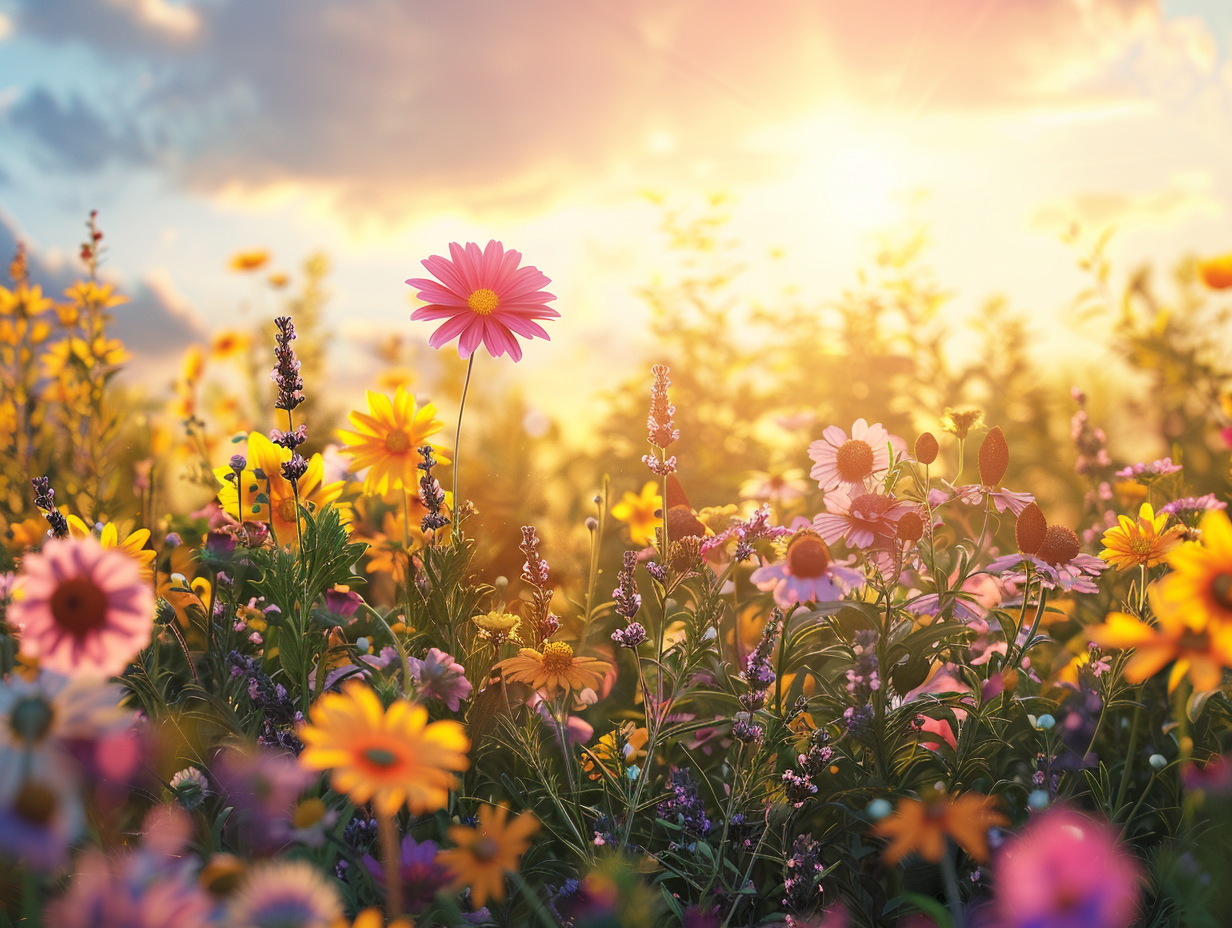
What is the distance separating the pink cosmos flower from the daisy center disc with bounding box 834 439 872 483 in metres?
0.53

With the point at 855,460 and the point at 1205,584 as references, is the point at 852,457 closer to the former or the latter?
the point at 855,460

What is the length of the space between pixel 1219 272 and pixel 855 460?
79 cm

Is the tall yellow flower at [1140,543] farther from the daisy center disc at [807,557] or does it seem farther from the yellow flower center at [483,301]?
the yellow flower center at [483,301]

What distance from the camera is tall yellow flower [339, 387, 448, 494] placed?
1.48 m

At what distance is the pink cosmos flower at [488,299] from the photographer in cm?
131

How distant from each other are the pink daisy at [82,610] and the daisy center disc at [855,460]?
1021mm

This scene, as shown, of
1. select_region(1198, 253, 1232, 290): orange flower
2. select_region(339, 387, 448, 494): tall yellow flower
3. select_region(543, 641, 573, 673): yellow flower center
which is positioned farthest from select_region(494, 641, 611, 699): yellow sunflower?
select_region(1198, 253, 1232, 290): orange flower

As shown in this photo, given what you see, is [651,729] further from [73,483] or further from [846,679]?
[73,483]

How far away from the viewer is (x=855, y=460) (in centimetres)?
136

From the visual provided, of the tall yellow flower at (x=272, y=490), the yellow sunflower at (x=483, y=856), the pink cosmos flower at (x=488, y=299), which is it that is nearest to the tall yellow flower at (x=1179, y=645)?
the yellow sunflower at (x=483, y=856)

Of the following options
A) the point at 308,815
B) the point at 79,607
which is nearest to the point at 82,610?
the point at 79,607

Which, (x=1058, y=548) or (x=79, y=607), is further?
(x=1058, y=548)

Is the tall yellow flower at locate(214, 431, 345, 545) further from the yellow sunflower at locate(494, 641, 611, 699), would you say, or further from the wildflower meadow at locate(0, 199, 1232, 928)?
the yellow sunflower at locate(494, 641, 611, 699)

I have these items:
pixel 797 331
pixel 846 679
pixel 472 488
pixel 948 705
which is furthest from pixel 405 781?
pixel 797 331
